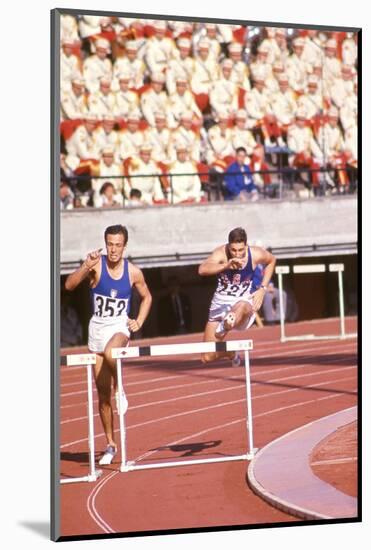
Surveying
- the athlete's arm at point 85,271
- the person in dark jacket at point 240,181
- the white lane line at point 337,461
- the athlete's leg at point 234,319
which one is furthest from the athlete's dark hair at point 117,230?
the white lane line at point 337,461

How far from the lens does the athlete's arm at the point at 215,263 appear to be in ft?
34.4

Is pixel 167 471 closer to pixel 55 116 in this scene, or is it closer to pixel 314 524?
pixel 314 524

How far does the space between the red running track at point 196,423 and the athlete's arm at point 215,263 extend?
1.34 ft

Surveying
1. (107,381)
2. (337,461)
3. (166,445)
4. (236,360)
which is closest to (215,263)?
(236,360)

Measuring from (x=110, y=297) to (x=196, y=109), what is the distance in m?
1.28

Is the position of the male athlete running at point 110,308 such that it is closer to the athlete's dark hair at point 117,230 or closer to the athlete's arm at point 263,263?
the athlete's dark hair at point 117,230

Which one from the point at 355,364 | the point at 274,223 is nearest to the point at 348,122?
the point at 274,223

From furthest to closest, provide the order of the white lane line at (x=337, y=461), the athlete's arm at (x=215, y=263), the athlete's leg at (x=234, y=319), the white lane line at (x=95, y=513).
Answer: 1. the white lane line at (x=337, y=461)
2. the athlete's leg at (x=234, y=319)
3. the athlete's arm at (x=215, y=263)
4. the white lane line at (x=95, y=513)

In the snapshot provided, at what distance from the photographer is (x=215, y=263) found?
10.5 m

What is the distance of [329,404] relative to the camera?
10812 mm

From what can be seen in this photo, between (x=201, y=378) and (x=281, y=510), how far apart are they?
3.17 feet

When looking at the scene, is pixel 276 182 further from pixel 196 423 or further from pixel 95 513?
pixel 95 513

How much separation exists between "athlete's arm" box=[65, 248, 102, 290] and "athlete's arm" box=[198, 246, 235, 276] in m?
0.70

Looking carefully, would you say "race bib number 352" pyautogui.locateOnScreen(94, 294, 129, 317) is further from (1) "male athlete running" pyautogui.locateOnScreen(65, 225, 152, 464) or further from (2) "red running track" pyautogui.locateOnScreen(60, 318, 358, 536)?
(2) "red running track" pyautogui.locateOnScreen(60, 318, 358, 536)
